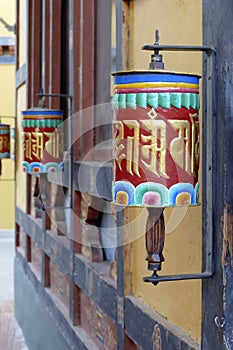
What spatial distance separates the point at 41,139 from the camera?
16.4ft

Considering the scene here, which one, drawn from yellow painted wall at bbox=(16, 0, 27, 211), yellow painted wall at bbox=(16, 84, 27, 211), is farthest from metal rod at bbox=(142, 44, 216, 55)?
yellow painted wall at bbox=(16, 84, 27, 211)

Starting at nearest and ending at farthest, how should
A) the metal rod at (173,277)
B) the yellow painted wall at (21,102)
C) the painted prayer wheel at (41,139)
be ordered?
1. the metal rod at (173,277)
2. the painted prayer wheel at (41,139)
3. the yellow painted wall at (21,102)

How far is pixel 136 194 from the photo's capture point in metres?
2.41

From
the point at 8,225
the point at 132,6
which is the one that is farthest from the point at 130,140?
the point at 8,225

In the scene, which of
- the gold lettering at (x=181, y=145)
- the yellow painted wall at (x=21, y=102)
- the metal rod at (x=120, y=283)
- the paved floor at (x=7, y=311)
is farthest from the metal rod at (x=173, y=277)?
the yellow painted wall at (x=21, y=102)

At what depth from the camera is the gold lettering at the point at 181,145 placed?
2361mm

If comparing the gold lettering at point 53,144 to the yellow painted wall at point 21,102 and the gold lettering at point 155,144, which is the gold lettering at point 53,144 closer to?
the yellow painted wall at point 21,102

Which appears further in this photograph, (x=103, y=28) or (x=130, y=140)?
(x=103, y=28)

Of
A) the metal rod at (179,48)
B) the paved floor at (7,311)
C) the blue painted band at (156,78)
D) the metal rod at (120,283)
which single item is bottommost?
the paved floor at (7,311)

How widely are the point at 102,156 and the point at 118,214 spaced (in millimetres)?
652

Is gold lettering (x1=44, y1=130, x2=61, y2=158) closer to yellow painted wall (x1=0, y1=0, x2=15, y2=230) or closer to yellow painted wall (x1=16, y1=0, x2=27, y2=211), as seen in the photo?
yellow painted wall (x1=16, y1=0, x2=27, y2=211)

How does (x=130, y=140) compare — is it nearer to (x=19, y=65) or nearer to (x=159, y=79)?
Answer: (x=159, y=79)

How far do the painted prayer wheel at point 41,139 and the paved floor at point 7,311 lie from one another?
2.29 metres

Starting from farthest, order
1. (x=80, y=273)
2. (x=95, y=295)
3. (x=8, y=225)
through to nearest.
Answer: (x=8, y=225), (x=80, y=273), (x=95, y=295)
